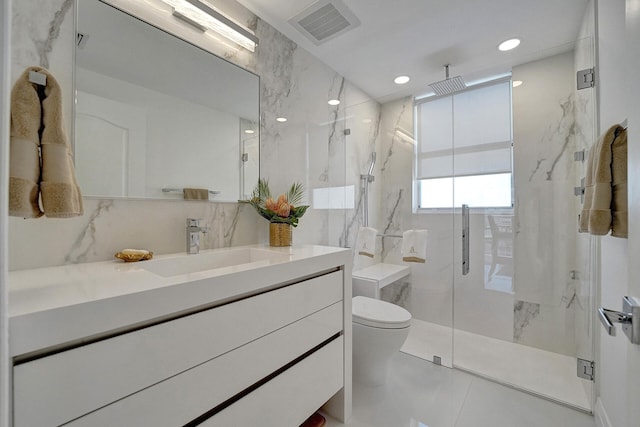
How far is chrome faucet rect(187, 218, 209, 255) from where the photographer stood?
137cm

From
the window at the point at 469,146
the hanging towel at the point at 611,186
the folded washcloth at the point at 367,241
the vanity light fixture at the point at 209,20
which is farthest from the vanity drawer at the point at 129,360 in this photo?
the window at the point at 469,146

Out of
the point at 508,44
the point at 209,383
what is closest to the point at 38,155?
the point at 209,383

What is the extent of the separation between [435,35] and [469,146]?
93cm

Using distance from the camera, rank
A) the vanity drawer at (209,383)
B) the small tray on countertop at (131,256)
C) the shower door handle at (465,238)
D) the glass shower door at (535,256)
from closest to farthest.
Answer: the vanity drawer at (209,383), the small tray on countertop at (131,256), the glass shower door at (535,256), the shower door handle at (465,238)

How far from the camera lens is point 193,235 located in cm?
138

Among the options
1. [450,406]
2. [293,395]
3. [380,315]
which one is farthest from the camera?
[380,315]

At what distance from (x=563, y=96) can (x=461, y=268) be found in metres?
1.50

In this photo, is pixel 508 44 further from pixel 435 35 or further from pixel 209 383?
pixel 209 383

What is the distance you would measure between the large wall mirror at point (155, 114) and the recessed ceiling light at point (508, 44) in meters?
1.87

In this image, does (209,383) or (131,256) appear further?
(131,256)

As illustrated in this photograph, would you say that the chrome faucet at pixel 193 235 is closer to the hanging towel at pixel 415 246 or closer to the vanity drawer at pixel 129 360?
the vanity drawer at pixel 129 360

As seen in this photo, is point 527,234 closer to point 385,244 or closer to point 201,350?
point 385,244

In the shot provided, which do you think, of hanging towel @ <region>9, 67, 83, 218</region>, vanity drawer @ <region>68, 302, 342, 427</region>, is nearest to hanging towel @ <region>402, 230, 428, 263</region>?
vanity drawer @ <region>68, 302, 342, 427</region>

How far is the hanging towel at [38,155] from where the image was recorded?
2.20 feet
